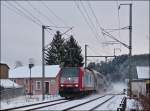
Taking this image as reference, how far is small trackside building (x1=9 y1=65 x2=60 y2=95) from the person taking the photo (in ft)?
238

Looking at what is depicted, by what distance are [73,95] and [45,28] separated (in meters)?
8.06

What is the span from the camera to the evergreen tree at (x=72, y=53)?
220 feet

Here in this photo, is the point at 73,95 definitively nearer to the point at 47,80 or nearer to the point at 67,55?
the point at 67,55

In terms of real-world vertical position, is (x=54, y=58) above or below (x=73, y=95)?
above

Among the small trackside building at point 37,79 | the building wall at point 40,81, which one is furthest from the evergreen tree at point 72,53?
the building wall at point 40,81

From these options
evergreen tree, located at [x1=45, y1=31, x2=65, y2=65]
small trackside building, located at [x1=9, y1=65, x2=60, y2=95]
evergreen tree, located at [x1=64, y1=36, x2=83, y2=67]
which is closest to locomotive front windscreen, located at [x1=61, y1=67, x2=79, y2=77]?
evergreen tree, located at [x1=64, y1=36, x2=83, y2=67]

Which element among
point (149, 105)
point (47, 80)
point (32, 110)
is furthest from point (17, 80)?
point (149, 105)

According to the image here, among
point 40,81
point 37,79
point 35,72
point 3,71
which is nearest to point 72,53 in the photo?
point 40,81

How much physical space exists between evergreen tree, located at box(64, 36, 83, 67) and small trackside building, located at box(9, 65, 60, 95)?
3.70m

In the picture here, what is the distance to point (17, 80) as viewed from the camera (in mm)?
77562

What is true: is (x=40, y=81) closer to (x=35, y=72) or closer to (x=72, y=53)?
(x=35, y=72)

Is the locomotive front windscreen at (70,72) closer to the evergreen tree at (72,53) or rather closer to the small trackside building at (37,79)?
the evergreen tree at (72,53)

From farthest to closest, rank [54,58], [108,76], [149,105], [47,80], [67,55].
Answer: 1. [108,76]
2. [54,58]
3. [47,80]
4. [67,55]
5. [149,105]

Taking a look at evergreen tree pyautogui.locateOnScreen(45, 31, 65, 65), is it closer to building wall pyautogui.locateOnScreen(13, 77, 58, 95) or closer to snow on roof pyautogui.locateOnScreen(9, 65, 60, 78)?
snow on roof pyautogui.locateOnScreen(9, 65, 60, 78)
